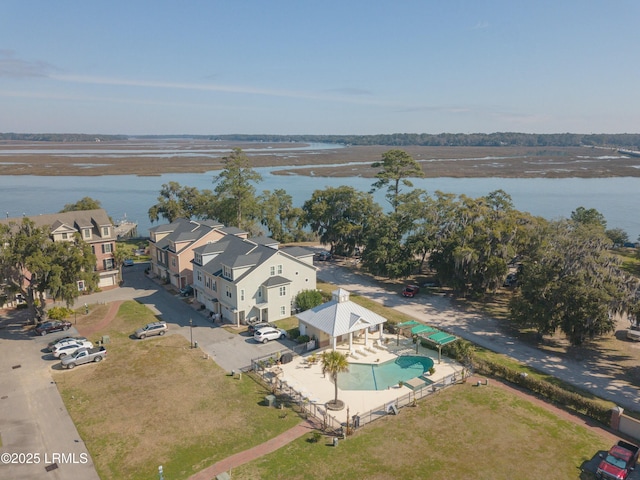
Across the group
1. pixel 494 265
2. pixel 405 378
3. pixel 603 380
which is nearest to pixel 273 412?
pixel 405 378

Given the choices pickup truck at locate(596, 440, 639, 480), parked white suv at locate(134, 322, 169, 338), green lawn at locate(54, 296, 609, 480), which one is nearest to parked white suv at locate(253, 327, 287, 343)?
green lawn at locate(54, 296, 609, 480)

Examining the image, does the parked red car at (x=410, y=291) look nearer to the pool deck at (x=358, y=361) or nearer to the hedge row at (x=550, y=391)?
the pool deck at (x=358, y=361)

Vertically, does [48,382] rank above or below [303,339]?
below

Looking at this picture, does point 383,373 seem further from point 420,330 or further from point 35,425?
point 35,425

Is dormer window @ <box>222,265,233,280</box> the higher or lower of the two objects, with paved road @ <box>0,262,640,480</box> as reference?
higher

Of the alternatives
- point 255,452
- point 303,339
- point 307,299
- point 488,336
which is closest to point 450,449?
point 255,452

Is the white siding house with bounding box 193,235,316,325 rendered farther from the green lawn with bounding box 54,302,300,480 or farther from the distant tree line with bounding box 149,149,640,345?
the distant tree line with bounding box 149,149,640,345
